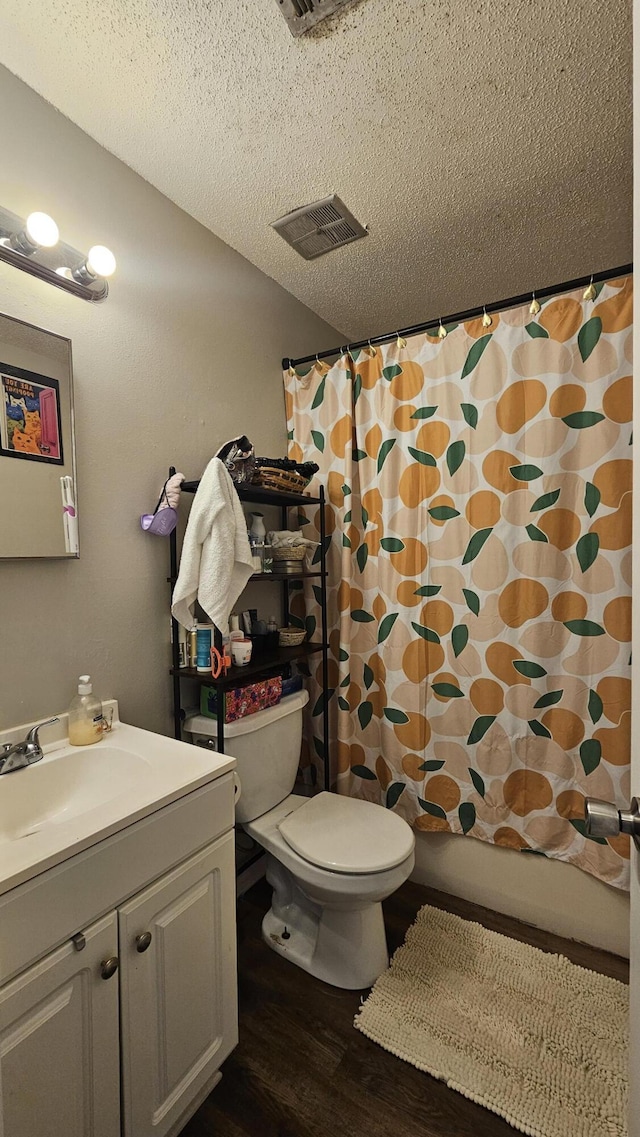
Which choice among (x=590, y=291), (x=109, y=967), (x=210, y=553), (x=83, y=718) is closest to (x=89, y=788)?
(x=83, y=718)

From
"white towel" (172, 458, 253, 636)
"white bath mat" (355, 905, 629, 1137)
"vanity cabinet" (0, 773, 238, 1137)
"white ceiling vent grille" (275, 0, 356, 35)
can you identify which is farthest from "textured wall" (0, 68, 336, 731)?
"white bath mat" (355, 905, 629, 1137)

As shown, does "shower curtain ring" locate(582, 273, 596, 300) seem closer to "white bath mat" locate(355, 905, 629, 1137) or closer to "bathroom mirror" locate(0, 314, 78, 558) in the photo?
"bathroom mirror" locate(0, 314, 78, 558)

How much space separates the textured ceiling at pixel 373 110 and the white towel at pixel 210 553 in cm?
88

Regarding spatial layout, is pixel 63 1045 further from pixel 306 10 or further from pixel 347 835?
pixel 306 10

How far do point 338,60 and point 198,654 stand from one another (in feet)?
5.13

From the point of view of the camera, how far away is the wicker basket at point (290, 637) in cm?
188

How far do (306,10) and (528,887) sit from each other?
8.24 feet

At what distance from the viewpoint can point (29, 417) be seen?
45.5 inches

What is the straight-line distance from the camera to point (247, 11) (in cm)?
104

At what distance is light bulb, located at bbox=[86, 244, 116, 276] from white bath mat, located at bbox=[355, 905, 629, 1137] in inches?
82.9

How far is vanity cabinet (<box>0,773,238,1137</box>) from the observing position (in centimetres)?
74

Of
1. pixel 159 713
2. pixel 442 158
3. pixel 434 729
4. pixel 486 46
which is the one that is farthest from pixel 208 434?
pixel 434 729

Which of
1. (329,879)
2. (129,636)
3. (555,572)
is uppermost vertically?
(555,572)

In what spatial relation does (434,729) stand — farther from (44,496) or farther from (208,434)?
(44,496)
